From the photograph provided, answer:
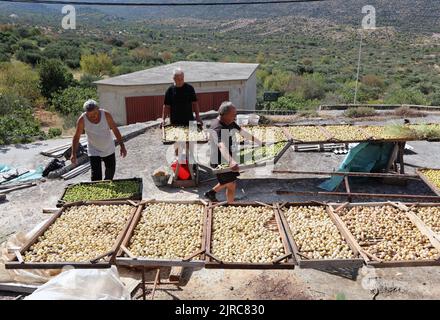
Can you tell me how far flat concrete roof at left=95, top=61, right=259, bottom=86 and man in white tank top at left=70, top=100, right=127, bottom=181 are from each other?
33.5ft

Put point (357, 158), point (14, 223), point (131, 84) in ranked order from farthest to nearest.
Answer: point (131, 84)
point (357, 158)
point (14, 223)

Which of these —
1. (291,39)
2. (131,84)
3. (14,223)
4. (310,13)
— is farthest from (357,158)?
(310,13)

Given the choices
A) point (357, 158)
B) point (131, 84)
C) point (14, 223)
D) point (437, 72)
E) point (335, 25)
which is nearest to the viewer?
point (14, 223)

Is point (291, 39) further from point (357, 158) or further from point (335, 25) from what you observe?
point (357, 158)

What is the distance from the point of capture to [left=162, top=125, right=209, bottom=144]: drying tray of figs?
731 cm

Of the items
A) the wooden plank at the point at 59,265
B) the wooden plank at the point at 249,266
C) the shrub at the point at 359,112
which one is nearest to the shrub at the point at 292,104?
the shrub at the point at 359,112

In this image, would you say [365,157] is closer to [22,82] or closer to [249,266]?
[249,266]

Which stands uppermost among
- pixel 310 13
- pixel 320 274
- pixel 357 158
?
pixel 310 13

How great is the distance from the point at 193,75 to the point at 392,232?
14790 millimetres

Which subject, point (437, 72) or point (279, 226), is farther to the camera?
point (437, 72)

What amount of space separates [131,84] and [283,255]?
1371 centimetres

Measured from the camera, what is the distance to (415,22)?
205ft

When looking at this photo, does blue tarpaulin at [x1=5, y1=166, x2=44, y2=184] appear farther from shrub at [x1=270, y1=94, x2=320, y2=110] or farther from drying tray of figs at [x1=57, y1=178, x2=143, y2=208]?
shrub at [x1=270, y1=94, x2=320, y2=110]

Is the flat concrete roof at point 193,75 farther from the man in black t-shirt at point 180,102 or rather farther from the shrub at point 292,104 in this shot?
the man in black t-shirt at point 180,102
